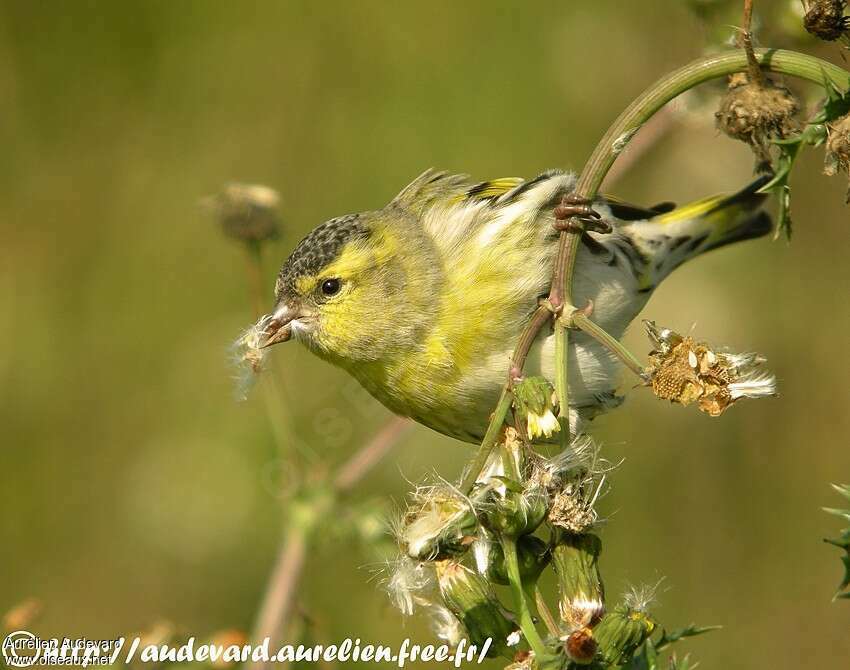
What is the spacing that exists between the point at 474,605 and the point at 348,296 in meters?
1.55

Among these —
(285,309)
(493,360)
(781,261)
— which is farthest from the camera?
(781,261)

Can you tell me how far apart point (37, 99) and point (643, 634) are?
5153 millimetres

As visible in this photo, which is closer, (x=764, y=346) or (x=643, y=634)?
(x=643, y=634)

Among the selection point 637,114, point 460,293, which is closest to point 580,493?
point 637,114

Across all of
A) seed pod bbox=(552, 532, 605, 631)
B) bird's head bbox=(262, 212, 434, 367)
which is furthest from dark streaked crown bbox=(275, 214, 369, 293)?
seed pod bbox=(552, 532, 605, 631)

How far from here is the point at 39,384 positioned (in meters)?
5.63

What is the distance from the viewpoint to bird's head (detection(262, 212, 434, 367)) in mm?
3383

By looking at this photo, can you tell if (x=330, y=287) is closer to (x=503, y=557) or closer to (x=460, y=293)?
(x=460, y=293)

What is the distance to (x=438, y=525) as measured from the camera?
209cm

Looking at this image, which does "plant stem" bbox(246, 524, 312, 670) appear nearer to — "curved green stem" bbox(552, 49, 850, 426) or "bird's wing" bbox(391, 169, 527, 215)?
"bird's wing" bbox(391, 169, 527, 215)

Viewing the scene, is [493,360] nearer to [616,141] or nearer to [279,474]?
[279,474]

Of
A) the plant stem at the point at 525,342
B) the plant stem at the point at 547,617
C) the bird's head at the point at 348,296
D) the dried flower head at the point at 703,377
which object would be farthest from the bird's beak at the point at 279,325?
the plant stem at the point at 547,617

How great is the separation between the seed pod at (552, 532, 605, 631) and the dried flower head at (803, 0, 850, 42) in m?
1.05

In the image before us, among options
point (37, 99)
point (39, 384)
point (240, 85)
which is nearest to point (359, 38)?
point (240, 85)
